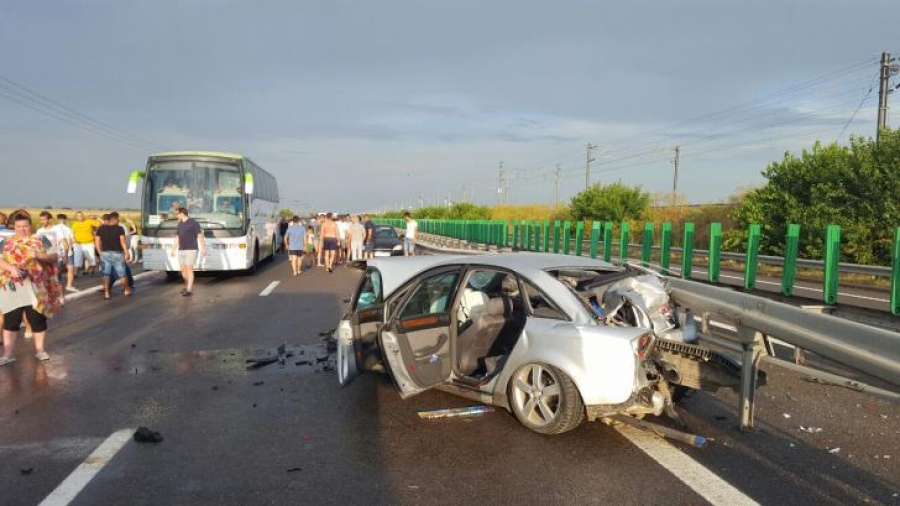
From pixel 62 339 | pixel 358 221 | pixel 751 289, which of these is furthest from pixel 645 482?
pixel 358 221

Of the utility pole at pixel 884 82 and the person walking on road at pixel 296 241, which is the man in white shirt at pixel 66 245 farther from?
the utility pole at pixel 884 82

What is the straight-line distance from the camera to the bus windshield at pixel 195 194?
16312 mm

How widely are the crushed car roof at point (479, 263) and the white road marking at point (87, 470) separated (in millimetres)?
2256

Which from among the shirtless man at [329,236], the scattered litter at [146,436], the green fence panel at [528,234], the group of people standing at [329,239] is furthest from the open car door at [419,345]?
the green fence panel at [528,234]

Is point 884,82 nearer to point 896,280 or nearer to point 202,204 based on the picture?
point 896,280

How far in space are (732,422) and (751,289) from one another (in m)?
9.47

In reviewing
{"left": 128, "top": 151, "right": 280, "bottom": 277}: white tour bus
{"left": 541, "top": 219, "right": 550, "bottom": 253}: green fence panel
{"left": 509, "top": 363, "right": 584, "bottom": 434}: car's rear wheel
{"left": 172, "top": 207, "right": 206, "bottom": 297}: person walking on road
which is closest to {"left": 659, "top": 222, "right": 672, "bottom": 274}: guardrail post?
{"left": 128, "top": 151, "right": 280, "bottom": 277}: white tour bus

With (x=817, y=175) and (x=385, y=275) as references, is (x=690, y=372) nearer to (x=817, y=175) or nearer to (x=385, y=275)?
(x=385, y=275)

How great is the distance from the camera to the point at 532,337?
4711mm

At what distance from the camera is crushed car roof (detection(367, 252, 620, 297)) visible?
Answer: 5145 millimetres

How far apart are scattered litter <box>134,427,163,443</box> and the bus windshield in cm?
1249

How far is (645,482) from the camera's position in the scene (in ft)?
12.6

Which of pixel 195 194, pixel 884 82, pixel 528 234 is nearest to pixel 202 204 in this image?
pixel 195 194

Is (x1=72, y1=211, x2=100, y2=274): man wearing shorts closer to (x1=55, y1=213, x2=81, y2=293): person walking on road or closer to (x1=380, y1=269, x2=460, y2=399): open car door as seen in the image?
(x1=55, y1=213, x2=81, y2=293): person walking on road
